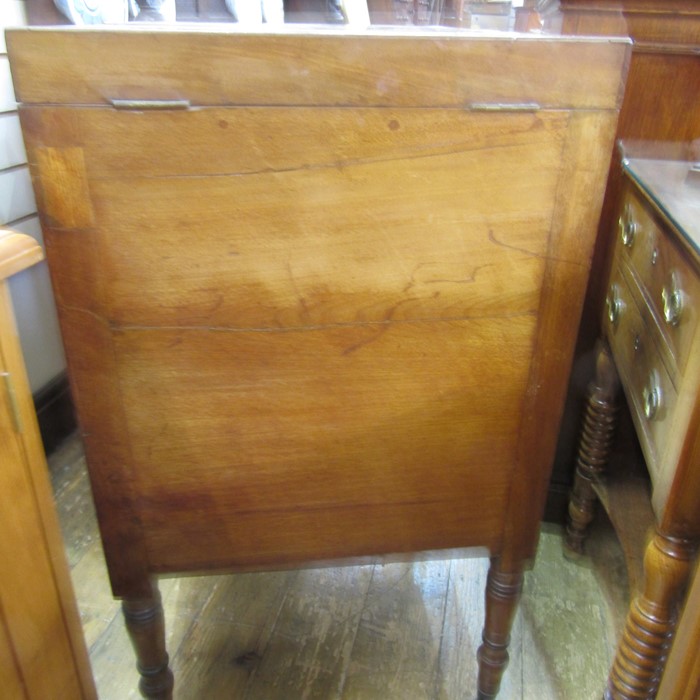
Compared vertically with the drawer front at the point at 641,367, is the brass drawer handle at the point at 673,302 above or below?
above

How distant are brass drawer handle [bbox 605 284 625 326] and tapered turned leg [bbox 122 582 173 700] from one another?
0.75 m

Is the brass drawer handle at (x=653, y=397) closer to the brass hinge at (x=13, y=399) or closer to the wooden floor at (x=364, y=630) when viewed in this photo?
the wooden floor at (x=364, y=630)

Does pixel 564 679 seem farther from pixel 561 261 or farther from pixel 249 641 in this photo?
pixel 561 261

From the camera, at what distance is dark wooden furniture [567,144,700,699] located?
0.68 metres

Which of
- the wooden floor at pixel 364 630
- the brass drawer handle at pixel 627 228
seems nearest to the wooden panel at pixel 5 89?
the wooden floor at pixel 364 630

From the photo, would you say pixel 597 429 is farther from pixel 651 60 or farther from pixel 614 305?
pixel 651 60

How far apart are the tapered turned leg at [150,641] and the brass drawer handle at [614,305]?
2.45 ft

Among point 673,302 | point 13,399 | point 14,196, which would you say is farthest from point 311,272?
point 14,196

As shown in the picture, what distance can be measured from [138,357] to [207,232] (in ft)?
0.48

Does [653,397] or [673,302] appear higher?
[673,302]

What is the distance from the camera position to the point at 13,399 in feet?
2.04

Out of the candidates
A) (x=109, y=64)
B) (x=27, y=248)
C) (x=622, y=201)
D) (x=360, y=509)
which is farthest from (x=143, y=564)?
(x=622, y=201)

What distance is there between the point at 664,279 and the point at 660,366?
Result: 4.0 inches

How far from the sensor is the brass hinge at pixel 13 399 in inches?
24.0
